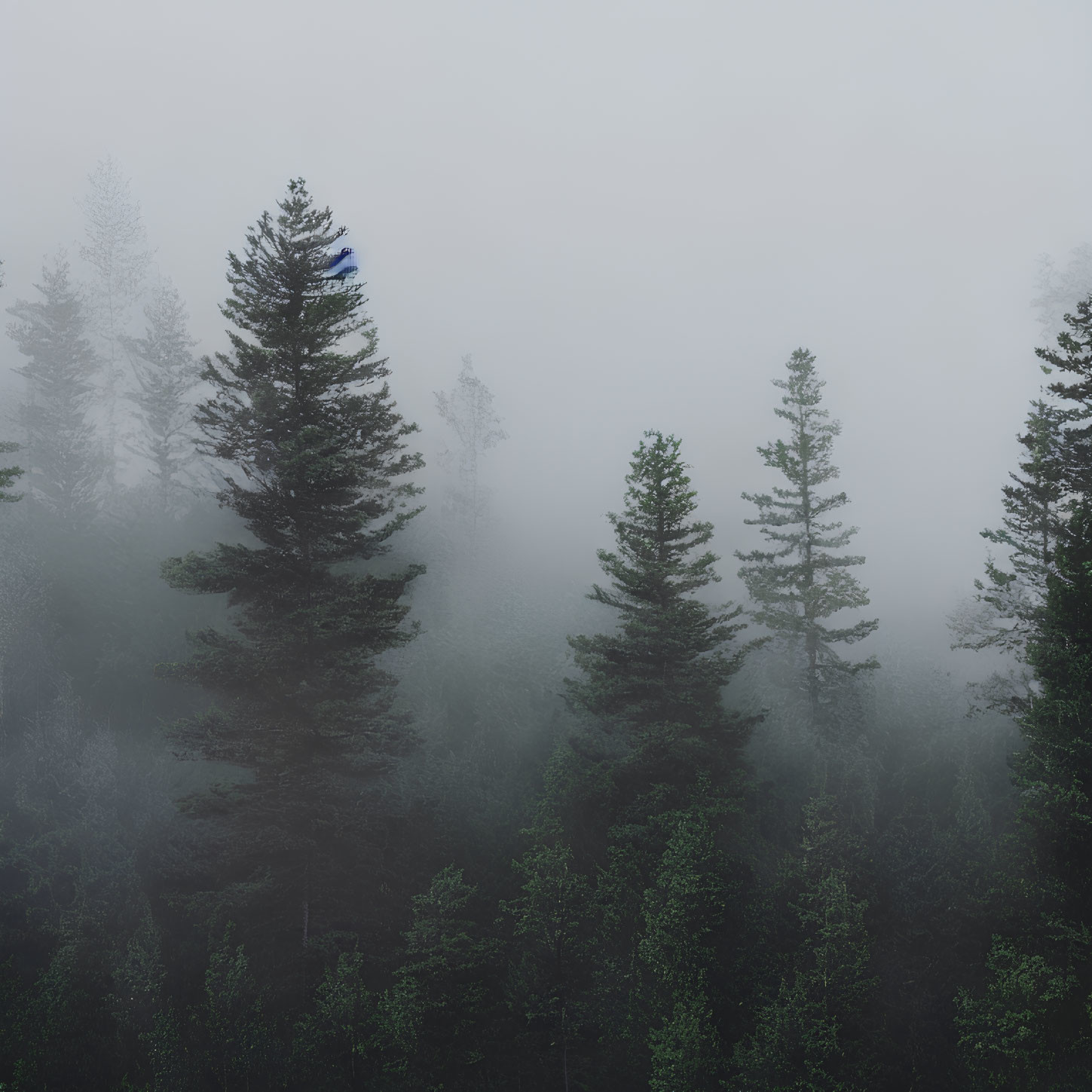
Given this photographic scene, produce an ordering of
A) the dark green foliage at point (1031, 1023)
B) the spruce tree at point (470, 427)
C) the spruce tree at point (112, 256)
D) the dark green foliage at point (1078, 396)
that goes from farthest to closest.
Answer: the spruce tree at point (470, 427) → the spruce tree at point (112, 256) → the dark green foliage at point (1078, 396) → the dark green foliage at point (1031, 1023)

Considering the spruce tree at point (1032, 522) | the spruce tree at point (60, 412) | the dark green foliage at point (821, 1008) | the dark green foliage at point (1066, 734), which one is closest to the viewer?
the dark green foliage at point (1066, 734)

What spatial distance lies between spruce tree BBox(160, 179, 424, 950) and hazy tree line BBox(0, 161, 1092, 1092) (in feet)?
0.29

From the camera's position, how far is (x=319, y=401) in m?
18.2

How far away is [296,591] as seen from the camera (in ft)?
58.4

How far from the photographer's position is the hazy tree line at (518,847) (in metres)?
15.3

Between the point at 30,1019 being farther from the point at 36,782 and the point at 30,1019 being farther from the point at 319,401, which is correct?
the point at 319,401

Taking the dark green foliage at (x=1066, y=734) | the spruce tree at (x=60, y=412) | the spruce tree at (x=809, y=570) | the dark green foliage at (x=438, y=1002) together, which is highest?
the spruce tree at (x=60, y=412)

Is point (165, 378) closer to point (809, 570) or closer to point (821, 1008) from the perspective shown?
point (809, 570)

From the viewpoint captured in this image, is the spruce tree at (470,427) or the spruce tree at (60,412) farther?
the spruce tree at (470,427)

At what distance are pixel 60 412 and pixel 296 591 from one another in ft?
96.3

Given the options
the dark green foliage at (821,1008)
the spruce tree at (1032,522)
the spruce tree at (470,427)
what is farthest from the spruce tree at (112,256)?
the spruce tree at (1032,522)

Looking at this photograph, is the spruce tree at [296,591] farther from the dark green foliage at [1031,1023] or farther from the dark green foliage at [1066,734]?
the dark green foliage at [1066,734]

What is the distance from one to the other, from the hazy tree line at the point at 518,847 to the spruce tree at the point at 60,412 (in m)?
15.7

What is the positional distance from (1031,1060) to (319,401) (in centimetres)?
2240
